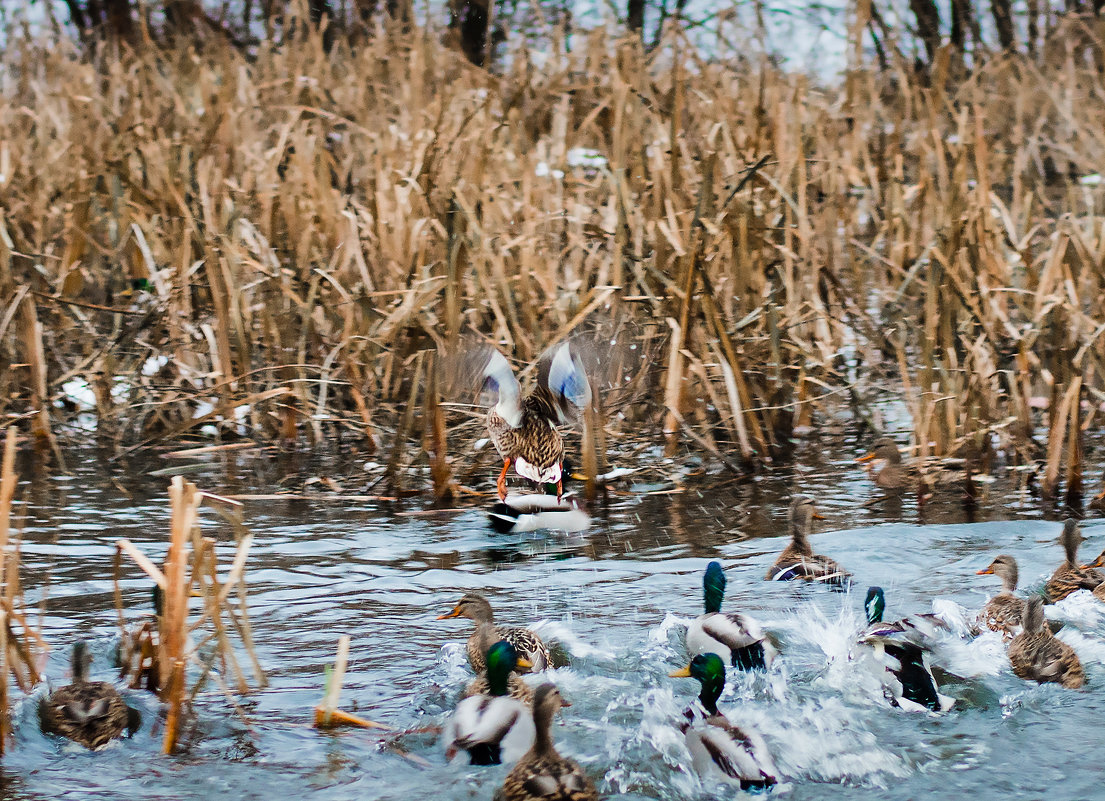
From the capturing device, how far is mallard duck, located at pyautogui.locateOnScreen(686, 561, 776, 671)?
4359 mm

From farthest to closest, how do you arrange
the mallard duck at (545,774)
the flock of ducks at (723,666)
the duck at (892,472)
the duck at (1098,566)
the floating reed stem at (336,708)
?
the duck at (892,472)
the duck at (1098,566)
the floating reed stem at (336,708)
the flock of ducks at (723,666)
the mallard duck at (545,774)

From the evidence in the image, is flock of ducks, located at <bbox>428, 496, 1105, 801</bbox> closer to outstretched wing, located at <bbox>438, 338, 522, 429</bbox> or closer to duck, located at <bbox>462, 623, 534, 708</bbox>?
duck, located at <bbox>462, 623, 534, 708</bbox>

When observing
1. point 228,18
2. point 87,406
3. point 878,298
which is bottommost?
point 87,406

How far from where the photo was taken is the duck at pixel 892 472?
6.49 metres

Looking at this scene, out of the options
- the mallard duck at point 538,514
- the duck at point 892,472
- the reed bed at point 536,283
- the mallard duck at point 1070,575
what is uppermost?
the reed bed at point 536,283

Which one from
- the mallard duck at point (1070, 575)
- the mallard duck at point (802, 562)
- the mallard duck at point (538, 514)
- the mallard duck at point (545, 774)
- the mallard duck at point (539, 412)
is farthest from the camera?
the mallard duck at point (539, 412)

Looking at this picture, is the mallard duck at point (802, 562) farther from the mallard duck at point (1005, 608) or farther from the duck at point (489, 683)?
the duck at point (489, 683)

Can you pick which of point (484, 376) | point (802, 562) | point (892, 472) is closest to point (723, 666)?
point (802, 562)

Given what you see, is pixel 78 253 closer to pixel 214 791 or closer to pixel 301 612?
pixel 301 612

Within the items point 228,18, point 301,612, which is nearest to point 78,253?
point 301,612

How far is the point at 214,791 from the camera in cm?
350

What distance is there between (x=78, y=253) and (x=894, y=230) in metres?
5.28

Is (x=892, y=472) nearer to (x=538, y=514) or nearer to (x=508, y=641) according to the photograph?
(x=538, y=514)

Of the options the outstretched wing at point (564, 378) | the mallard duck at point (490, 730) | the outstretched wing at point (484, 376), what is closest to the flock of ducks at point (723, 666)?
the mallard duck at point (490, 730)
